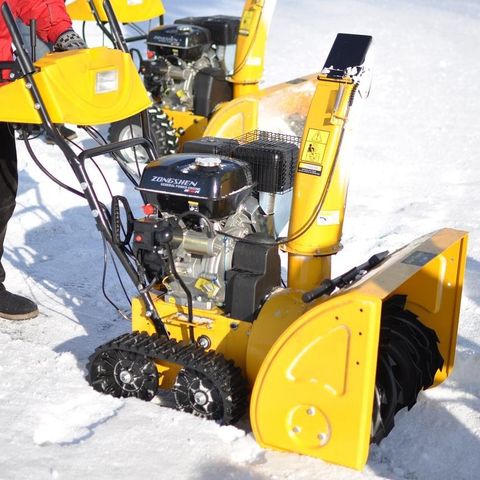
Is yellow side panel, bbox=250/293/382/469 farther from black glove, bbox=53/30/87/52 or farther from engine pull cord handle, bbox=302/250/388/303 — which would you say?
black glove, bbox=53/30/87/52

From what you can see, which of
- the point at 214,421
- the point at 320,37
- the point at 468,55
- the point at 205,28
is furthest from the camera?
the point at 320,37

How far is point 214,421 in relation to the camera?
3.49 meters

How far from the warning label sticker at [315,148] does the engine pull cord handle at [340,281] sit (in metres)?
0.40

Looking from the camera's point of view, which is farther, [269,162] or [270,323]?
[269,162]

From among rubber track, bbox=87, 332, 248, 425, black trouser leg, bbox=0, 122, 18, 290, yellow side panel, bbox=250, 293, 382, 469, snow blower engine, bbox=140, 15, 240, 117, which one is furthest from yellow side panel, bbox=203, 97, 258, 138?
yellow side panel, bbox=250, 293, 382, 469

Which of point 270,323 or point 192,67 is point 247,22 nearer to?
point 192,67

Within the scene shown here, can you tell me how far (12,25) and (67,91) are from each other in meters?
0.31

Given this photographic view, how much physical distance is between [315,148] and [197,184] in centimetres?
45

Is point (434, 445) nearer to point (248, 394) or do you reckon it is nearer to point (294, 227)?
point (248, 394)

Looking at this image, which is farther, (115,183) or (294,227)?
(115,183)

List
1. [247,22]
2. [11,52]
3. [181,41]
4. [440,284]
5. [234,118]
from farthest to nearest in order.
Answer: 1. [181,41]
2. [247,22]
3. [234,118]
4. [11,52]
5. [440,284]

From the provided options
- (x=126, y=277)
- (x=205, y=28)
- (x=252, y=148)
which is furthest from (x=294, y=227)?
(x=205, y=28)

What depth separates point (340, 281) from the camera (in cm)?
346

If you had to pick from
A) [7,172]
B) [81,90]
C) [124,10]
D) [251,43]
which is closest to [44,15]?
[81,90]
